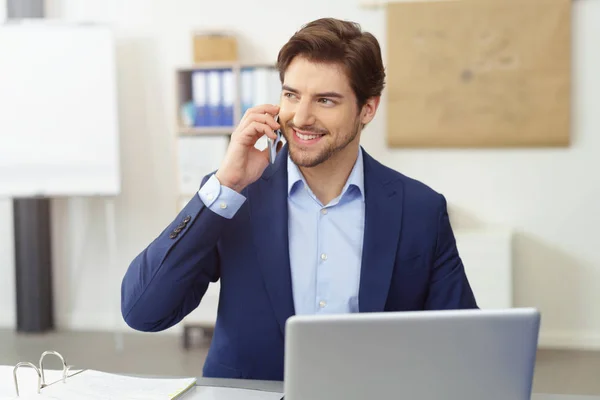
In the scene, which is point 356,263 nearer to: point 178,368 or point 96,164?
point 178,368

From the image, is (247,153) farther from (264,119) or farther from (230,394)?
(230,394)

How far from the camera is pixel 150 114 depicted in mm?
4805

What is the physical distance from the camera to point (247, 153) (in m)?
1.72

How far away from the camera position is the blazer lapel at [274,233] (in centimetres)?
168

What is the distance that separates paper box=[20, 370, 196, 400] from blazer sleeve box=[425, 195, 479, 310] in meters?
0.60

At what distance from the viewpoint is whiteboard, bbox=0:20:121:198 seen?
441cm

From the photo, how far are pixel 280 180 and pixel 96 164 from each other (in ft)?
9.50

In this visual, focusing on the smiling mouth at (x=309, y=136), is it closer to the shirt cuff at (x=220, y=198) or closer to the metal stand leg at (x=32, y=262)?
the shirt cuff at (x=220, y=198)

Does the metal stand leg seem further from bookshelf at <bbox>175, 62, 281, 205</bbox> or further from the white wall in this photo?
bookshelf at <bbox>175, 62, 281, 205</bbox>

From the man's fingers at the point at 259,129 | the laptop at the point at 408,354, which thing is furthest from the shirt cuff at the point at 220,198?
the laptop at the point at 408,354

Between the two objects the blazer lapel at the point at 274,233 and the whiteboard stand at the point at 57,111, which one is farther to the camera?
the whiteboard stand at the point at 57,111

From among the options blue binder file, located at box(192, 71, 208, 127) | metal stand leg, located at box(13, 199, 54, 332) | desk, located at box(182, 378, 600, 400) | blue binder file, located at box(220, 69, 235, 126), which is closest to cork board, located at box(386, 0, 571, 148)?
blue binder file, located at box(220, 69, 235, 126)

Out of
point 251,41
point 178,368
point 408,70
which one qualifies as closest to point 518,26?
point 408,70

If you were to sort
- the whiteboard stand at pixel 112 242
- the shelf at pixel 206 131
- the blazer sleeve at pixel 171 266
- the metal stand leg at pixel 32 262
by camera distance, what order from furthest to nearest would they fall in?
1. the whiteboard stand at pixel 112 242
2. the metal stand leg at pixel 32 262
3. the shelf at pixel 206 131
4. the blazer sleeve at pixel 171 266
